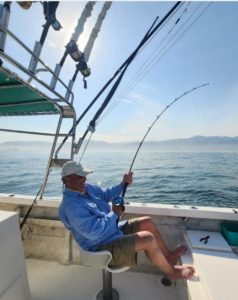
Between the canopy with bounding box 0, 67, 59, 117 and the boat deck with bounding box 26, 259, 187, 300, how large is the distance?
5.70 ft

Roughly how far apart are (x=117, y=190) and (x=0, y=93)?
1.39 m

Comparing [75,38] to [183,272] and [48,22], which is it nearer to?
[48,22]

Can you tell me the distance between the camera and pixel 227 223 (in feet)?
7.34

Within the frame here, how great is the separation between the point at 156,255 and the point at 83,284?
95 centimetres

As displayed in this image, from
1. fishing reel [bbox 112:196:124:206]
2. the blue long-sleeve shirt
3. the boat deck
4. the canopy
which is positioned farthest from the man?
the canopy

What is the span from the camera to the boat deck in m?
2.11

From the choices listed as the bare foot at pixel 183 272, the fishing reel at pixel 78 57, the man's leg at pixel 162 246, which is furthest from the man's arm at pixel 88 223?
the fishing reel at pixel 78 57

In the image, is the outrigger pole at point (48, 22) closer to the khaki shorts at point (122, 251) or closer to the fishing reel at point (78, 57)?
the fishing reel at point (78, 57)


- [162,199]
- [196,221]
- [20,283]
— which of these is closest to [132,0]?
[196,221]

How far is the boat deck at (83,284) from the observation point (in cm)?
211

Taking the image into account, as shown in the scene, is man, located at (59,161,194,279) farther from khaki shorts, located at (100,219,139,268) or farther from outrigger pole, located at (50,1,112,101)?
outrigger pole, located at (50,1,112,101)

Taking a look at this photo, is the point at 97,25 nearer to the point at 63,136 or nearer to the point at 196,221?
the point at 63,136

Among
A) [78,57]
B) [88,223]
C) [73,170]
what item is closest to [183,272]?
[88,223]

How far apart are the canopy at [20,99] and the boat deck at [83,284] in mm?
1737
